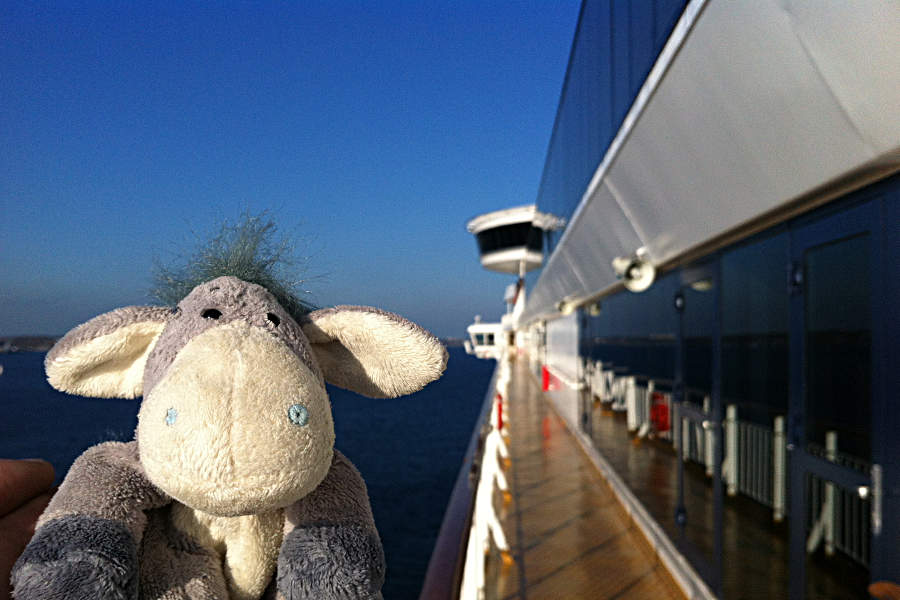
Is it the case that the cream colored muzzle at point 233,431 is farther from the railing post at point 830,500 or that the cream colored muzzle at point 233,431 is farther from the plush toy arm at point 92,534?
the railing post at point 830,500

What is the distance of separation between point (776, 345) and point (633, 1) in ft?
7.76

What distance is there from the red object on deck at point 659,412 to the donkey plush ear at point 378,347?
429cm

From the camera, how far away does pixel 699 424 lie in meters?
3.90

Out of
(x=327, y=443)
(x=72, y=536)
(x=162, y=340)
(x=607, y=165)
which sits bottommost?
(x=72, y=536)

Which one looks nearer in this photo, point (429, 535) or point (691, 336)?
point (691, 336)

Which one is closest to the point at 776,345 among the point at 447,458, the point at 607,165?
the point at 607,165

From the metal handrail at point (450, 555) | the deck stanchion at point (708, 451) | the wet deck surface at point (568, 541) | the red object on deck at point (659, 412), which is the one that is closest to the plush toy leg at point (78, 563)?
the metal handrail at point (450, 555)

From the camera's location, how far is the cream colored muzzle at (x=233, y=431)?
0.59 meters

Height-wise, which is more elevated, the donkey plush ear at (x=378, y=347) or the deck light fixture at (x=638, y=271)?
the deck light fixture at (x=638, y=271)

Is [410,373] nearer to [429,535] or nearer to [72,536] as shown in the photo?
[72,536]

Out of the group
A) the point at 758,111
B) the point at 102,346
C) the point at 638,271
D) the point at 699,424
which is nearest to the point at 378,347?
the point at 102,346

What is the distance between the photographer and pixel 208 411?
0.59 meters

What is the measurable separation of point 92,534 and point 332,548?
0.26 meters

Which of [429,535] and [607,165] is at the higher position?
[607,165]
